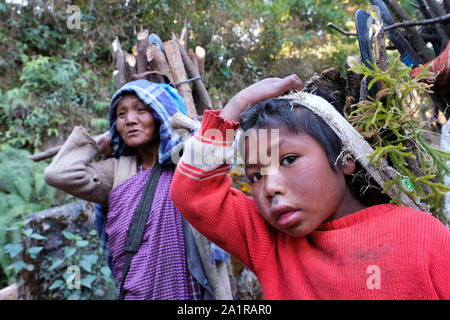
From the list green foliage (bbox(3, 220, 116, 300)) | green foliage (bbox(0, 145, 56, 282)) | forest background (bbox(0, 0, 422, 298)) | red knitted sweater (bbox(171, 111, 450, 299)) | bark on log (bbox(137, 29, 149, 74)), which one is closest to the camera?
red knitted sweater (bbox(171, 111, 450, 299))

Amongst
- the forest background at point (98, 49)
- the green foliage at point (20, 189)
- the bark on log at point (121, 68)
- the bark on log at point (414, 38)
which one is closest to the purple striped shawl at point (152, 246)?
the bark on log at point (121, 68)

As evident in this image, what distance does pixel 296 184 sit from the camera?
104cm

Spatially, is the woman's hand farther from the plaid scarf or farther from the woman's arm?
the plaid scarf

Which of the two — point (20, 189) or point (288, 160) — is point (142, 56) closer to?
point (288, 160)

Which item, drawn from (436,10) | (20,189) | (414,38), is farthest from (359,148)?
(20,189)

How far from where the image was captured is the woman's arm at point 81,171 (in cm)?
201

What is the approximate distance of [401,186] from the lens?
1082 mm

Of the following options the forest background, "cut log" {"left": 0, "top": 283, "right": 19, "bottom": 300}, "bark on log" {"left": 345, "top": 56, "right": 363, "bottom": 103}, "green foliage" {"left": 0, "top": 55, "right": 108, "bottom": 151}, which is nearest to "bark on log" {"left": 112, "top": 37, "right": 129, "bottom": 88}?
"bark on log" {"left": 345, "top": 56, "right": 363, "bottom": 103}

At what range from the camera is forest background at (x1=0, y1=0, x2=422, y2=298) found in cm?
583

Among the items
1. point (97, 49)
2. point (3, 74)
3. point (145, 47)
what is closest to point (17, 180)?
point (145, 47)

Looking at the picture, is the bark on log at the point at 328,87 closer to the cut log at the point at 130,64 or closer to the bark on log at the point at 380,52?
the bark on log at the point at 380,52

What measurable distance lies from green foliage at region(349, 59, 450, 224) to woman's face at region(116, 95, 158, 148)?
4.21ft

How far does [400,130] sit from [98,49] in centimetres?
714

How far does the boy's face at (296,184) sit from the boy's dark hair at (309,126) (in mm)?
27
